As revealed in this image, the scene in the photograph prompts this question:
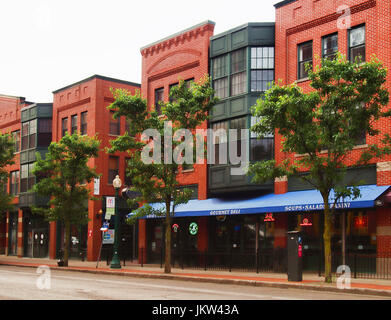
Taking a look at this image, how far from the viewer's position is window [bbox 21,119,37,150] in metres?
42.4

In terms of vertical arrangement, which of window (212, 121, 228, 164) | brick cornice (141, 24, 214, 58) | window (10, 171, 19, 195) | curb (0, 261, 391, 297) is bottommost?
curb (0, 261, 391, 297)

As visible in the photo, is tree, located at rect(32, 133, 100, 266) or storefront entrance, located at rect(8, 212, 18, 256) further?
storefront entrance, located at rect(8, 212, 18, 256)

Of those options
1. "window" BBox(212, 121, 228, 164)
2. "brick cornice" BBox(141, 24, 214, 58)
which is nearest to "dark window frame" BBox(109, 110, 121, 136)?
"brick cornice" BBox(141, 24, 214, 58)

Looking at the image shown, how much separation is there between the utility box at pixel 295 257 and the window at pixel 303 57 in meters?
8.90

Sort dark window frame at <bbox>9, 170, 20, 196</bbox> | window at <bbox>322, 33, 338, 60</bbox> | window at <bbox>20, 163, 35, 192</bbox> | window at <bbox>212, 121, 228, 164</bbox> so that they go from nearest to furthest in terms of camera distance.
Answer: window at <bbox>322, 33, 338, 60</bbox>, window at <bbox>212, 121, 228, 164</bbox>, window at <bbox>20, 163, 35, 192</bbox>, dark window frame at <bbox>9, 170, 20, 196</bbox>

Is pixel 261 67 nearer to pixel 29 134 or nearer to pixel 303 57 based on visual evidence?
pixel 303 57

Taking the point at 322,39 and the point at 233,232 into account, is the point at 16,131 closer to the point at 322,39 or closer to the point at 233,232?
the point at 233,232

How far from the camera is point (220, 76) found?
1108 inches

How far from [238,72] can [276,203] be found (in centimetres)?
738

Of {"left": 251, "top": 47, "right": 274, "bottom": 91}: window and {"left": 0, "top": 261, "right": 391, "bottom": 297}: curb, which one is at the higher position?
{"left": 251, "top": 47, "right": 274, "bottom": 91}: window

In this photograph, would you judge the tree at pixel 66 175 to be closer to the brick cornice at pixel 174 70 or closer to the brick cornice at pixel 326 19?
the brick cornice at pixel 174 70

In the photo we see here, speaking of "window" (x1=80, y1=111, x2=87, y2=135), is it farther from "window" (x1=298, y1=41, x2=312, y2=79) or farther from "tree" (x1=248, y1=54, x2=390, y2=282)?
"tree" (x1=248, y1=54, x2=390, y2=282)

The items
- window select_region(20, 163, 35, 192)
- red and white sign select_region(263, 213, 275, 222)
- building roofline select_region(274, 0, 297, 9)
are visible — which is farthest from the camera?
window select_region(20, 163, 35, 192)

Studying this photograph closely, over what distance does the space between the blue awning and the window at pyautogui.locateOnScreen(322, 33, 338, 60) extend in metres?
5.91
